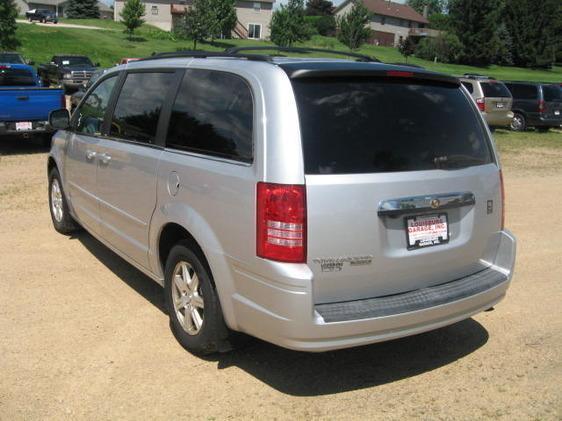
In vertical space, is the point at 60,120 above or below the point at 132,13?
below

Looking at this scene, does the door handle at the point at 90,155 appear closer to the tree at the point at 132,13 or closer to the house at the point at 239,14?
the tree at the point at 132,13

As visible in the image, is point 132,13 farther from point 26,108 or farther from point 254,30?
point 26,108

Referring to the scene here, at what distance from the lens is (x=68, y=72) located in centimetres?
2673

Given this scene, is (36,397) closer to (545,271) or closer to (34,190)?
(545,271)

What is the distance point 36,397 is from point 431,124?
9.08 ft

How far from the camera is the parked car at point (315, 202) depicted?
10.6 ft

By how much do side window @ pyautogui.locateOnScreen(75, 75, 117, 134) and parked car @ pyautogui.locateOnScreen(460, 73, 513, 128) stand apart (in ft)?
52.0

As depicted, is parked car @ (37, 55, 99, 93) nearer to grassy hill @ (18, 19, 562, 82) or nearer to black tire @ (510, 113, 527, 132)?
grassy hill @ (18, 19, 562, 82)

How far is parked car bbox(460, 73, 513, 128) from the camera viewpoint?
19.5m

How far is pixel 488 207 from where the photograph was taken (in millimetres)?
3902

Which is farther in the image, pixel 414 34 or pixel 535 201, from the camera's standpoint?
pixel 414 34

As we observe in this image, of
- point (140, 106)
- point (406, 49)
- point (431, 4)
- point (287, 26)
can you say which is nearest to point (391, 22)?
point (287, 26)

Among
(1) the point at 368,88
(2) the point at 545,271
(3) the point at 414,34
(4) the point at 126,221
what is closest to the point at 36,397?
(4) the point at 126,221

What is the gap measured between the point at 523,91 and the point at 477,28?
215ft
